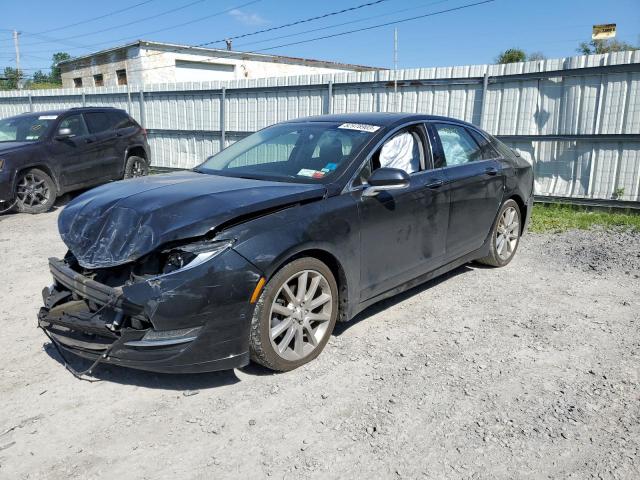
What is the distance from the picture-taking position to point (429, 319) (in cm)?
446

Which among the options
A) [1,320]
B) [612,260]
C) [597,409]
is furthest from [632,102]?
[1,320]

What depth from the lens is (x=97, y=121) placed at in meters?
10.3

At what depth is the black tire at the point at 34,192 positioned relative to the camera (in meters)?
8.76

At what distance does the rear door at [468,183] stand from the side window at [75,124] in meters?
7.33

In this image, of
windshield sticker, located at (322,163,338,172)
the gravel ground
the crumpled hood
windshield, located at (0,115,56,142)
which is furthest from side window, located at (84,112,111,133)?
windshield sticker, located at (322,163,338,172)

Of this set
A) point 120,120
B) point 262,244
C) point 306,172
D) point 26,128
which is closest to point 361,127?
point 306,172

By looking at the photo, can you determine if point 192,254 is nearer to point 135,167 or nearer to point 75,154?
point 75,154

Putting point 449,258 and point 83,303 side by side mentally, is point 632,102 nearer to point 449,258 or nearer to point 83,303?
→ point 449,258

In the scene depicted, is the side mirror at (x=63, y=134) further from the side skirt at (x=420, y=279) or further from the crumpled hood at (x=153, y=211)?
the side skirt at (x=420, y=279)

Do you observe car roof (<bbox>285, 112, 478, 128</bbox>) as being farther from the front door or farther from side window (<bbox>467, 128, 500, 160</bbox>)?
side window (<bbox>467, 128, 500, 160</bbox>)

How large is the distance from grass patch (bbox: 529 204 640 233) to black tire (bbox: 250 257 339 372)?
5.20m

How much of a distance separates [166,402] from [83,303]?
85 cm

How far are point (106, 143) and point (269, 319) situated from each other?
27.4ft

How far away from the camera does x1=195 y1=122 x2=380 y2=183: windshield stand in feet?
13.1
